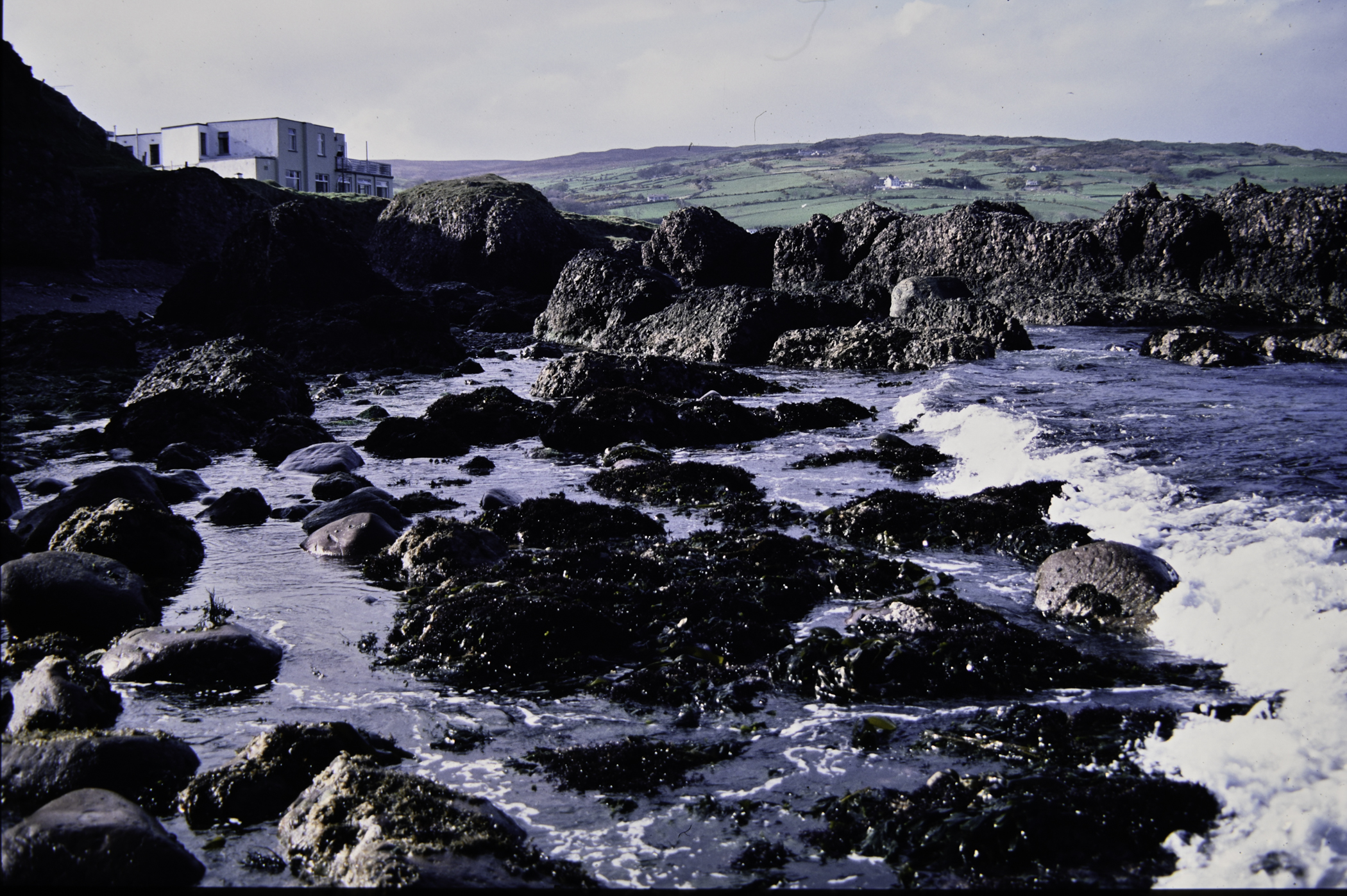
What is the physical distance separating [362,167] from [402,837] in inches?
3309

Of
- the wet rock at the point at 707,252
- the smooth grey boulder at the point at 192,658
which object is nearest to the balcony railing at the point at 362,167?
the wet rock at the point at 707,252

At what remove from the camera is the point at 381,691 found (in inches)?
243

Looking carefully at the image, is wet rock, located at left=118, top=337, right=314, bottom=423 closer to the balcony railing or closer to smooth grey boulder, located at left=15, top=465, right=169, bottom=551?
smooth grey boulder, located at left=15, top=465, right=169, bottom=551

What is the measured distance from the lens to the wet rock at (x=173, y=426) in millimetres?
13820

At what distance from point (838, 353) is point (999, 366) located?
4144 millimetres

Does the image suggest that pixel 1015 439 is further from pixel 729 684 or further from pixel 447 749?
pixel 447 749

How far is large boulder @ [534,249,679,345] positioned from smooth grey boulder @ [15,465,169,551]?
18150 mm

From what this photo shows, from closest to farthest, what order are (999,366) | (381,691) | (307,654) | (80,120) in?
(381,691)
(307,654)
(999,366)
(80,120)

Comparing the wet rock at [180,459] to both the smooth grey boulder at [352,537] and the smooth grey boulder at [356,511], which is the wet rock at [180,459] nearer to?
the smooth grey boulder at [356,511]

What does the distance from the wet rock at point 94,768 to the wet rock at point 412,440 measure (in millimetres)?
9089

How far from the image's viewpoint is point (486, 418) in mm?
15547

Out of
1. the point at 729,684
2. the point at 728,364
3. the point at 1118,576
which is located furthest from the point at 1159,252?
the point at 729,684

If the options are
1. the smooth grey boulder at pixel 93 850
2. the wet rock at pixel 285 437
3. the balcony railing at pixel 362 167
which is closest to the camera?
the smooth grey boulder at pixel 93 850

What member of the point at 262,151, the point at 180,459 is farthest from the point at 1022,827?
the point at 262,151
